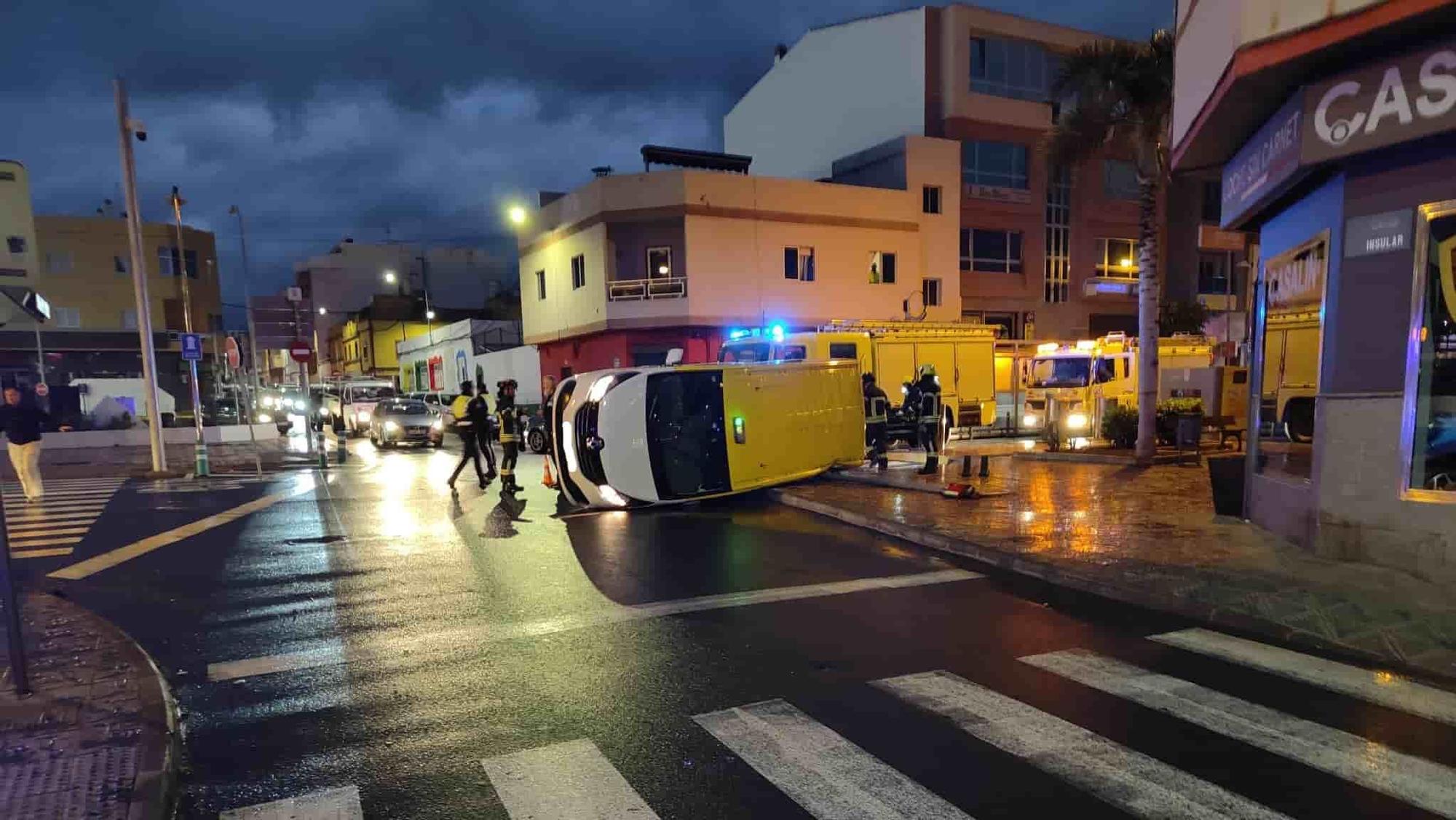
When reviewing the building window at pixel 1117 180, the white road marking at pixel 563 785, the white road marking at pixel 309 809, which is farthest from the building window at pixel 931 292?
the white road marking at pixel 309 809

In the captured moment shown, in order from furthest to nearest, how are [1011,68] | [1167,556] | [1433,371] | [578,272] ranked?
[1011,68] < [578,272] < [1167,556] < [1433,371]

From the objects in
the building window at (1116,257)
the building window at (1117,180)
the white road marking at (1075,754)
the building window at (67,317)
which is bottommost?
the white road marking at (1075,754)

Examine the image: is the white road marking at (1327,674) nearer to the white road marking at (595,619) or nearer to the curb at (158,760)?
the white road marking at (595,619)

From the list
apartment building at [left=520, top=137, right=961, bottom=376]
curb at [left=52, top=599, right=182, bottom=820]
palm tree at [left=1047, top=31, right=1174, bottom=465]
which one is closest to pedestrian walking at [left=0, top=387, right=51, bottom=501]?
curb at [left=52, top=599, right=182, bottom=820]

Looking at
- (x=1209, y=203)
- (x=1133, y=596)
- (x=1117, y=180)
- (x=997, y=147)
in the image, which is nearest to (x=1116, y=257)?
(x=1117, y=180)

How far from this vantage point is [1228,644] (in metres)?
5.20

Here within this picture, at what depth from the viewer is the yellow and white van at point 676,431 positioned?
10.1m

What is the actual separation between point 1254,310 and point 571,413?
8.92 meters

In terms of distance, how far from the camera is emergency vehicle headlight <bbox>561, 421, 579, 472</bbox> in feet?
34.8

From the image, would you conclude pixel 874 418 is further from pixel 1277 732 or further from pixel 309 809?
pixel 309 809

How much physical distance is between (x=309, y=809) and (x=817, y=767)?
229 cm

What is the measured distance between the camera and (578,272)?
29.1m

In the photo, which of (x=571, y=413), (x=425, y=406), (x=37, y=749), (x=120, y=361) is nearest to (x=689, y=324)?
(x=425, y=406)

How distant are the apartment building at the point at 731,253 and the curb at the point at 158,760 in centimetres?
2130
